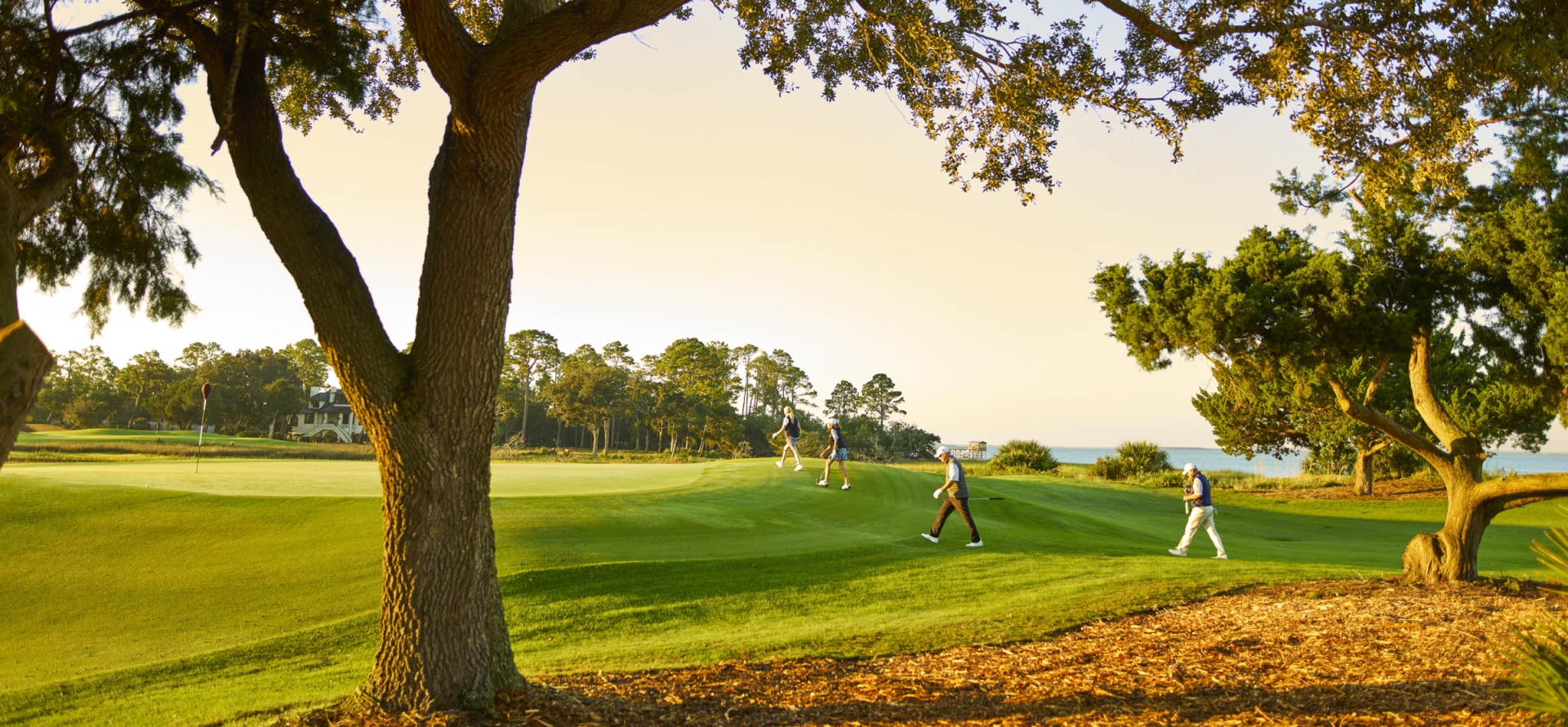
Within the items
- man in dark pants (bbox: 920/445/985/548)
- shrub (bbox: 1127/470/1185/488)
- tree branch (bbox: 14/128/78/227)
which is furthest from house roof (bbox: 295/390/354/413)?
tree branch (bbox: 14/128/78/227)

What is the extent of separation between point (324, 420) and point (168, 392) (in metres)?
12.9

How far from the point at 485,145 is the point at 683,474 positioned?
56.7 ft

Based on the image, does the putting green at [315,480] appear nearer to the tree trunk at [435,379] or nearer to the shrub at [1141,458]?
the tree trunk at [435,379]

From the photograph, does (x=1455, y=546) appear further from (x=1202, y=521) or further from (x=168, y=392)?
(x=168, y=392)

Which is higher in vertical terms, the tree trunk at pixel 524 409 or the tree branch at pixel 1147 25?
the tree branch at pixel 1147 25

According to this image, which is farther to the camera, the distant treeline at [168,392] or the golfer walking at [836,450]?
the distant treeline at [168,392]

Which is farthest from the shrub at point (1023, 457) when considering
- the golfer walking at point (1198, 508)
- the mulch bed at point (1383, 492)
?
the golfer walking at point (1198, 508)

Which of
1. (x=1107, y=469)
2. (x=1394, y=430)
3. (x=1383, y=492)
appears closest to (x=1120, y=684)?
(x=1394, y=430)

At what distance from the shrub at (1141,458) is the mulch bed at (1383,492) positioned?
179 inches

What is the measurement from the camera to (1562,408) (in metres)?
16.2

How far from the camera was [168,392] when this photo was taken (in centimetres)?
7288

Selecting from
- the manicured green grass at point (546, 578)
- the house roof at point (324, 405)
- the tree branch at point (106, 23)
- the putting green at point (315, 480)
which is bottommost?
the manicured green grass at point (546, 578)

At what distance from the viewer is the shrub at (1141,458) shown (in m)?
36.6

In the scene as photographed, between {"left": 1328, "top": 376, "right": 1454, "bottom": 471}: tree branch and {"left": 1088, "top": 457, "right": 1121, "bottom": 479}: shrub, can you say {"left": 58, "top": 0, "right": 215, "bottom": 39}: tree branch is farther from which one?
{"left": 1088, "top": 457, "right": 1121, "bottom": 479}: shrub
